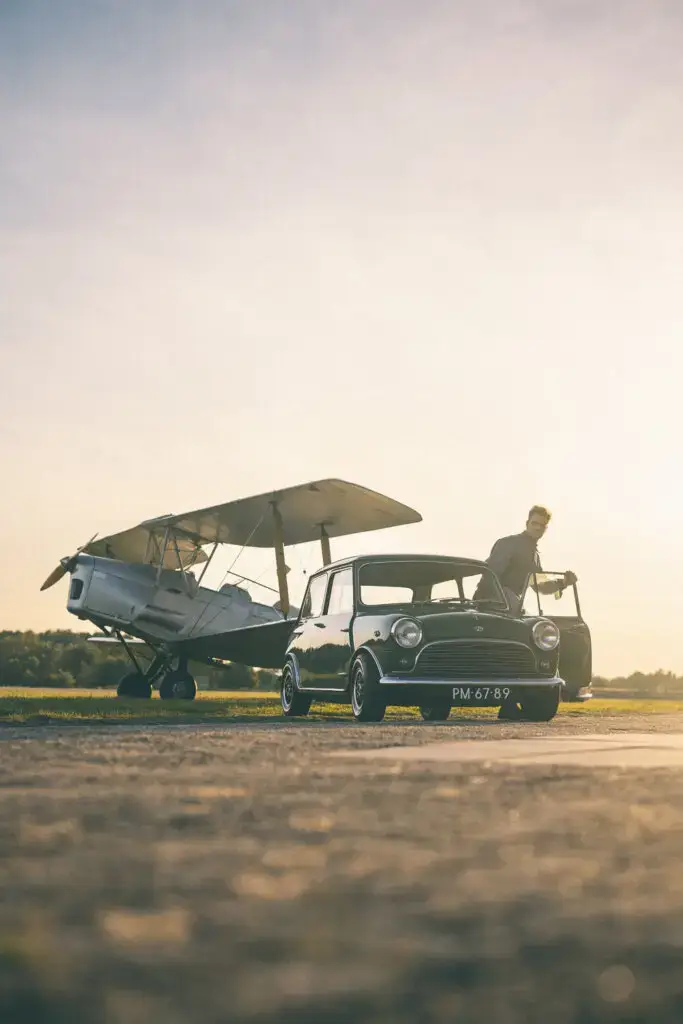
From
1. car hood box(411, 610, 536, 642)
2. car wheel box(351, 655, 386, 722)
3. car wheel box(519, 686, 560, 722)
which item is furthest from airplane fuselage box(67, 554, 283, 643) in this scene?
car wheel box(519, 686, 560, 722)

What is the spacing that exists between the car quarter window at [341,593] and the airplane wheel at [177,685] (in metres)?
8.86

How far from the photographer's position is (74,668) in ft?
86.2

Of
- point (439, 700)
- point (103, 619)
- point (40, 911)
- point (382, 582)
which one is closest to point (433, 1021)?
point (40, 911)

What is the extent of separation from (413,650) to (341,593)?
167 cm

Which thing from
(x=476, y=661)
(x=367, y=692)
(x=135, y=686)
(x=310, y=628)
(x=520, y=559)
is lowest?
(x=135, y=686)

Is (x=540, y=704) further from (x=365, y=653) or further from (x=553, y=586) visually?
(x=553, y=586)

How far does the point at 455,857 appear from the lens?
1878 millimetres

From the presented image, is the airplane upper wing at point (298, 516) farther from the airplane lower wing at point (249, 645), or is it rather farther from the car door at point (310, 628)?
the car door at point (310, 628)

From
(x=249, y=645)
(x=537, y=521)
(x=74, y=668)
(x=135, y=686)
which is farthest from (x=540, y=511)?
(x=74, y=668)

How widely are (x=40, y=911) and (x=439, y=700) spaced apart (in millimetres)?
8707

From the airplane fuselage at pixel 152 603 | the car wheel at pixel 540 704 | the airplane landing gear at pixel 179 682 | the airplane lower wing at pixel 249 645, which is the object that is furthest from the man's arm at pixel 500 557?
the airplane landing gear at pixel 179 682

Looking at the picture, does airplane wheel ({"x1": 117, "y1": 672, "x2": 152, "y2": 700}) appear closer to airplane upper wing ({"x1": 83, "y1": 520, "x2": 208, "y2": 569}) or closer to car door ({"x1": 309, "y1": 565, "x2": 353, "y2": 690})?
airplane upper wing ({"x1": 83, "y1": 520, "x2": 208, "y2": 569})

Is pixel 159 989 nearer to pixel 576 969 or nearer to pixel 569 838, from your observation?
pixel 576 969

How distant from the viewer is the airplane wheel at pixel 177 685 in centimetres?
1972
